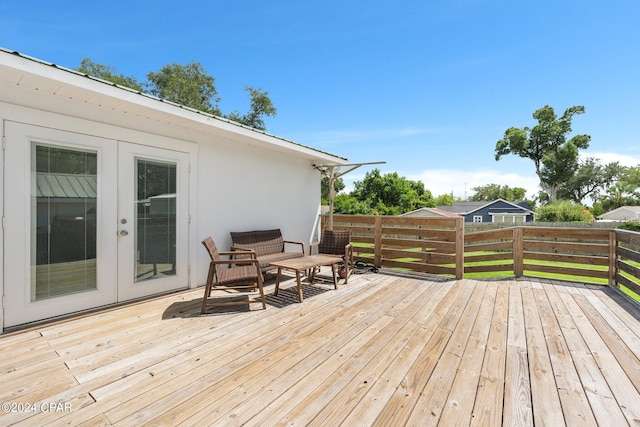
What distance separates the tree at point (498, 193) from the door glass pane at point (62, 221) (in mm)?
52135

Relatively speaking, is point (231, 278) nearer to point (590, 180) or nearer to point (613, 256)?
point (613, 256)

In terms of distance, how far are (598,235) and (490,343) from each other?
3.73m

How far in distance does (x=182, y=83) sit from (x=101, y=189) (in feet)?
54.7

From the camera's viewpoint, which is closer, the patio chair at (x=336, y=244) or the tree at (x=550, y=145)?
the patio chair at (x=336, y=244)

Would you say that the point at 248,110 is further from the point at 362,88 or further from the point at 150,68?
the point at 362,88

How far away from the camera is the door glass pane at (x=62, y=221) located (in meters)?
2.95

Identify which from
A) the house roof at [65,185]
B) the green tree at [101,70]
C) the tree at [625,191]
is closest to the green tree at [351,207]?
the green tree at [101,70]

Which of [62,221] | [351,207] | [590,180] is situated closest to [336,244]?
[62,221]

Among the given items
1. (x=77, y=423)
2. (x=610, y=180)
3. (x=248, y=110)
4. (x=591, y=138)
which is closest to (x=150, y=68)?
(x=248, y=110)

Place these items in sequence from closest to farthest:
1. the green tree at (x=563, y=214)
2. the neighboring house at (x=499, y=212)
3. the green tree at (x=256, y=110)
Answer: the green tree at (x=563, y=214)
the green tree at (x=256, y=110)
the neighboring house at (x=499, y=212)

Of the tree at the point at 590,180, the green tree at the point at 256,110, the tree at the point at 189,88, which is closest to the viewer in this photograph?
the tree at the point at 189,88

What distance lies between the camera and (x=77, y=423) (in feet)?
5.07

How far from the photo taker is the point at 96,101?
3096 millimetres

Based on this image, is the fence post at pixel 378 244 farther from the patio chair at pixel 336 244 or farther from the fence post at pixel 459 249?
the fence post at pixel 459 249
